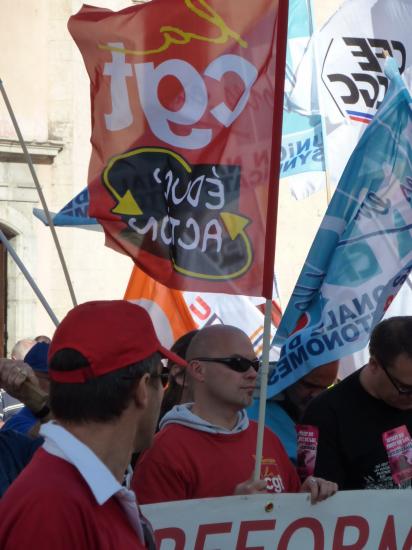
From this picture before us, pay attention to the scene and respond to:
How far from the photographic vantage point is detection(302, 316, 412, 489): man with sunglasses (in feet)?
Result: 13.0

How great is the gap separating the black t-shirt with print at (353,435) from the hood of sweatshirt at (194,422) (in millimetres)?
321

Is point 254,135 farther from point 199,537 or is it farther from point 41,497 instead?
point 41,497

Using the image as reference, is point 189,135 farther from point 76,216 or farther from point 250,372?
point 76,216

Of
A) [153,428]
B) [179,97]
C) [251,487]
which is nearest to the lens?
[153,428]

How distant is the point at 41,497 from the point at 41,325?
42.2ft

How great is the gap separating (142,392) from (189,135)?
1.77m

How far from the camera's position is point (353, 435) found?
13.1ft

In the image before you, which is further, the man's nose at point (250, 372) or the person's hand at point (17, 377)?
the man's nose at point (250, 372)

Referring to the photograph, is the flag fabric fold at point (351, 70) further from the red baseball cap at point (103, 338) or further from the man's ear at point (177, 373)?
the red baseball cap at point (103, 338)

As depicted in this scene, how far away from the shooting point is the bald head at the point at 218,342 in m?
3.88

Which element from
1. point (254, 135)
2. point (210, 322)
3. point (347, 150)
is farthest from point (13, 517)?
point (347, 150)

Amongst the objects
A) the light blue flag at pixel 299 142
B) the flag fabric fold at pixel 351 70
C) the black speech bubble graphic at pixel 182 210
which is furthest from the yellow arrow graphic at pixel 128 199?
the light blue flag at pixel 299 142

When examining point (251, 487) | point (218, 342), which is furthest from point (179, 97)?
point (251, 487)

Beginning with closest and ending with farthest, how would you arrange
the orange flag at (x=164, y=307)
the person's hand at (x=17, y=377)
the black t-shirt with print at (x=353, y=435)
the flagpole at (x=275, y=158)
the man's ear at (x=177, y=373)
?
1. the person's hand at (x=17, y=377)
2. the flagpole at (x=275, y=158)
3. the black t-shirt with print at (x=353, y=435)
4. the man's ear at (x=177, y=373)
5. the orange flag at (x=164, y=307)
